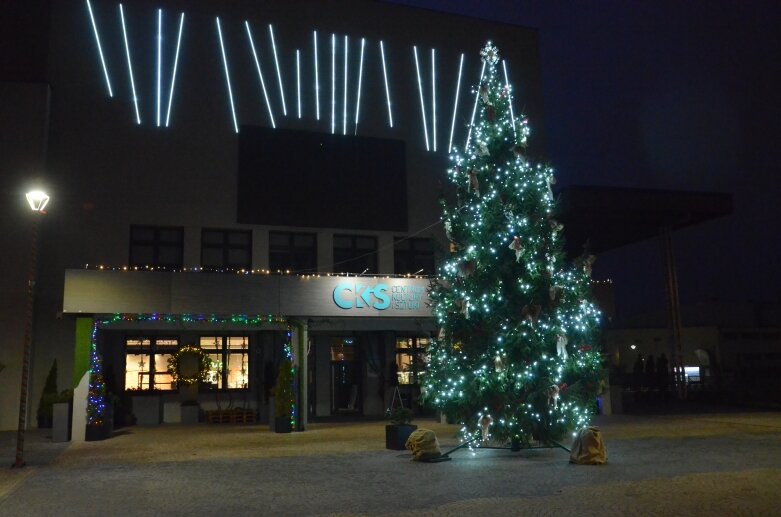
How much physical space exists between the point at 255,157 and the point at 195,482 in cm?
1480

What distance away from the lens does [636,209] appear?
2591 cm

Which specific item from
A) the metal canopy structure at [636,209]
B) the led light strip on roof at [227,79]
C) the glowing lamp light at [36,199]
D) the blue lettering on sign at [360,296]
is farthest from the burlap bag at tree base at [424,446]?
the led light strip on roof at [227,79]

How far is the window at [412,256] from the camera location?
25953 mm

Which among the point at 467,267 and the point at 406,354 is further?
the point at 406,354

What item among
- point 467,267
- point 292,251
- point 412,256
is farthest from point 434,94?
point 467,267

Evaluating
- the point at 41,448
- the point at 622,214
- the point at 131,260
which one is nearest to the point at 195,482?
the point at 41,448

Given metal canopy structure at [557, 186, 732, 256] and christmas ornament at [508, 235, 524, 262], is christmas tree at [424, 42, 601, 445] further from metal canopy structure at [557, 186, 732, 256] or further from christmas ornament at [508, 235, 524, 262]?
metal canopy structure at [557, 186, 732, 256]

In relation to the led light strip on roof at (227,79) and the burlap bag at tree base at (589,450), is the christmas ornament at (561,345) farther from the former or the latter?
the led light strip on roof at (227,79)

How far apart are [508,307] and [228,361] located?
12.9 m

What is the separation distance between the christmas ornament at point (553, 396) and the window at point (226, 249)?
42.5 feet

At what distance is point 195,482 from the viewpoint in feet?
37.2

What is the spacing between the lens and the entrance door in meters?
25.6

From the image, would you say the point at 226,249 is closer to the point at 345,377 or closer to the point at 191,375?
the point at 191,375

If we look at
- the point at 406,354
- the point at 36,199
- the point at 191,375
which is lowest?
the point at 191,375
